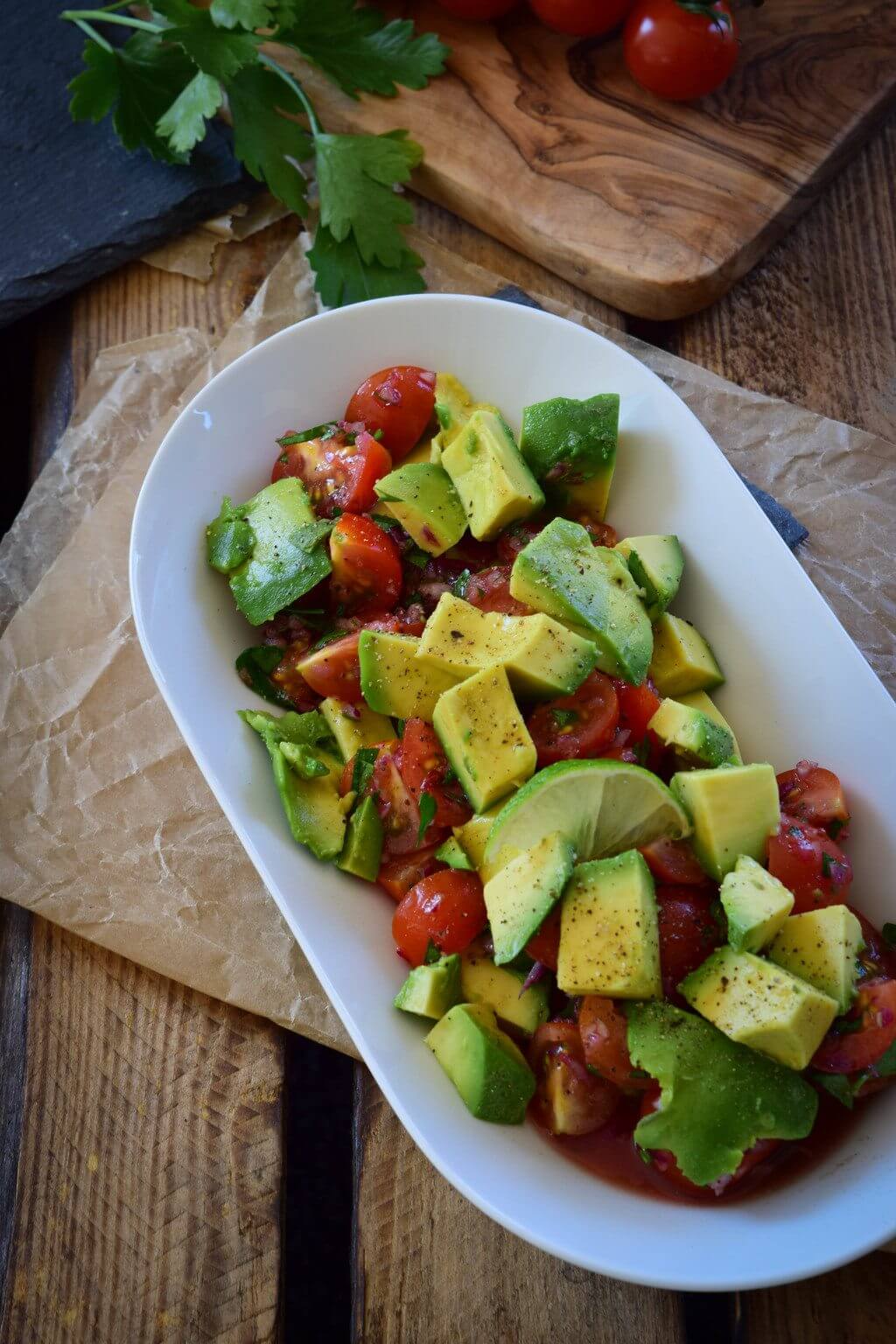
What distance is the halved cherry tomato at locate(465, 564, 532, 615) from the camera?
1955mm

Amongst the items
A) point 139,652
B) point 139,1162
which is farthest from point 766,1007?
point 139,652

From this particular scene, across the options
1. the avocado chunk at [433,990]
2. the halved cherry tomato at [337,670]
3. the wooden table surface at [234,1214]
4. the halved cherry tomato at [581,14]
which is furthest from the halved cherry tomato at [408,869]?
the halved cherry tomato at [581,14]

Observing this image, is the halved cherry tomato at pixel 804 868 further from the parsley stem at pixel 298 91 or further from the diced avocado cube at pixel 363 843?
the parsley stem at pixel 298 91

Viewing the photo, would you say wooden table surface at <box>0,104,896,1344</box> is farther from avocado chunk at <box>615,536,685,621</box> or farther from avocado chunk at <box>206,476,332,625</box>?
avocado chunk at <box>615,536,685,621</box>

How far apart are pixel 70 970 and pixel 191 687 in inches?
30.3

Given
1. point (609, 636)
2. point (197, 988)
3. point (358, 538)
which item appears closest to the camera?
point (609, 636)

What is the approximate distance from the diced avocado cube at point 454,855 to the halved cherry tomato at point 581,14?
2.17 meters


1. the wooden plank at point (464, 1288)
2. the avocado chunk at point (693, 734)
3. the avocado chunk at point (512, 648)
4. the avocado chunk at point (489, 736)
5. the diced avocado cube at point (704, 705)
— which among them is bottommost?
the wooden plank at point (464, 1288)

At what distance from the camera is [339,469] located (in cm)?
209

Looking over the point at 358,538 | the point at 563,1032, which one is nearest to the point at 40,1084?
the point at 563,1032

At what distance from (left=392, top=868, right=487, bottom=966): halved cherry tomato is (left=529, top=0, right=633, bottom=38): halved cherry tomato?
88.0 inches

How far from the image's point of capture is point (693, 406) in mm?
2584

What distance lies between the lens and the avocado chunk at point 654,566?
6.48 ft

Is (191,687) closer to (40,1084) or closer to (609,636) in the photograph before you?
(609,636)
